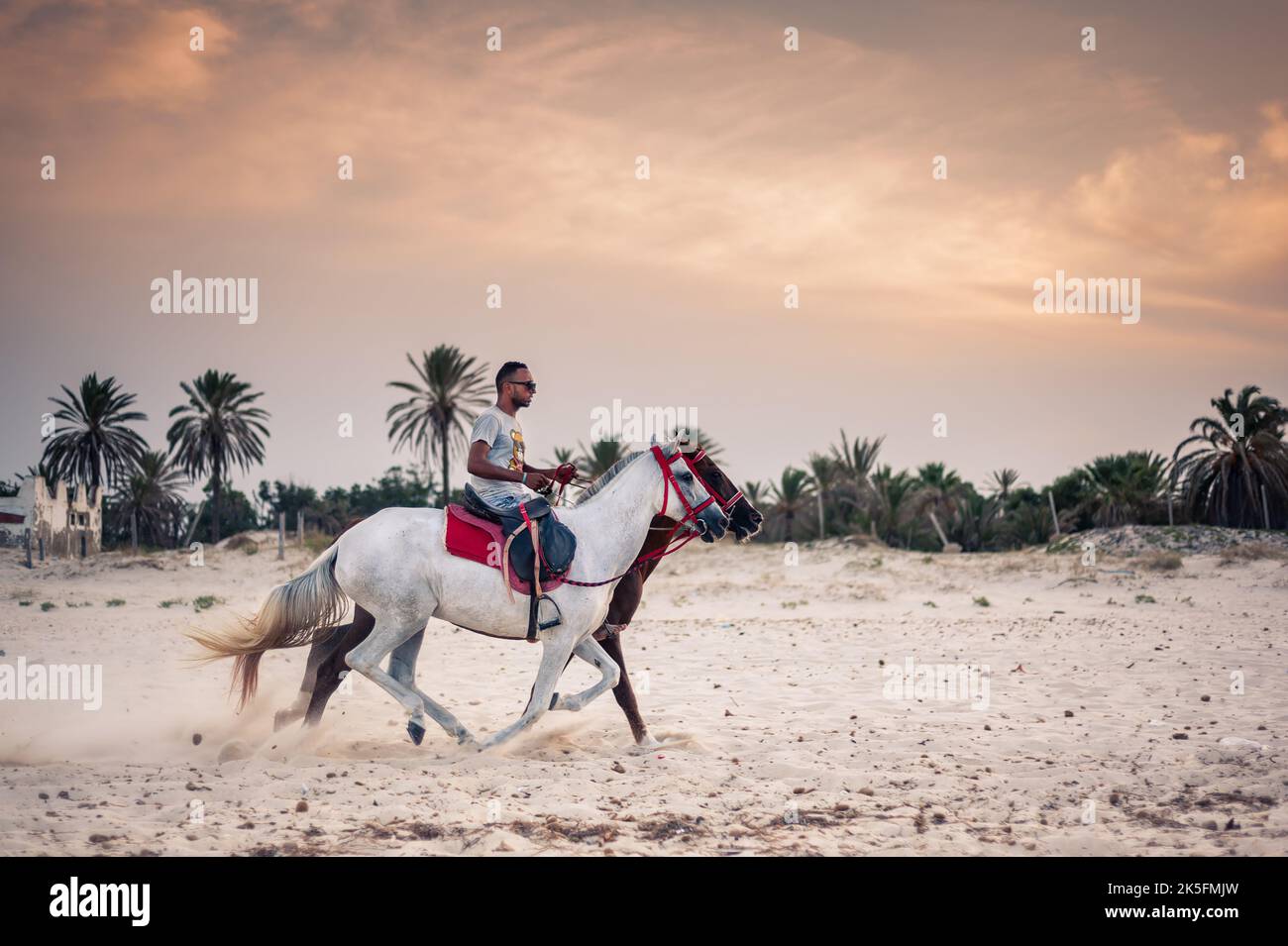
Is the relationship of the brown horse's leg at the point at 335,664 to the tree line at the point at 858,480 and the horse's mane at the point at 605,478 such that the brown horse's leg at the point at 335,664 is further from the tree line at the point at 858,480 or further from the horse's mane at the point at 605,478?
the tree line at the point at 858,480

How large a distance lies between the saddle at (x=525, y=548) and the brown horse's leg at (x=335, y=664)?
100 cm

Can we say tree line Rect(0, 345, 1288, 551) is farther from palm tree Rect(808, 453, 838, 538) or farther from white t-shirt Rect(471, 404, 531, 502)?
white t-shirt Rect(471, 404, 531, 502)

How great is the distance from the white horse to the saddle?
0.08 meters

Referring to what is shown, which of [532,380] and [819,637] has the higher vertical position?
[532,380]

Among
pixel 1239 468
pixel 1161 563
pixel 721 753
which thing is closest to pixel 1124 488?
pixel 1239 468

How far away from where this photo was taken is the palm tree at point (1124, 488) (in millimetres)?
38500

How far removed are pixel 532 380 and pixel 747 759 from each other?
10.8 feet

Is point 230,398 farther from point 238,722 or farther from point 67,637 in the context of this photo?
point 238,722

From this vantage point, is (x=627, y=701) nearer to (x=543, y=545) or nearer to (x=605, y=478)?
(x=543, y=545)

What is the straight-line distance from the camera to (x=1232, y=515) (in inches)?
1447

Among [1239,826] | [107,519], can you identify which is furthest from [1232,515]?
[107,519]

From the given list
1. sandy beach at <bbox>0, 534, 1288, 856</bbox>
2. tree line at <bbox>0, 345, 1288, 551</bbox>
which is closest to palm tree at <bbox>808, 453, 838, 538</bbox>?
tree line at <bbox>0, 345, 1288, 551</bbox>

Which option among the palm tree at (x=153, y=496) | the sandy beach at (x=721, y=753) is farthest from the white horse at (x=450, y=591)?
the palm tree at (x=153, y=496)

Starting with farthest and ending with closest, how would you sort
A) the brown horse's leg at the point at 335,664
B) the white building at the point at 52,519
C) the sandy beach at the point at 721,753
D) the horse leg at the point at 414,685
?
1. the white building at the point at 52,519
2. the brown horse's leg at the point at 335,664
3. the horse leg at the point at 414,685
4. the sandy beach at the point at 721,753
